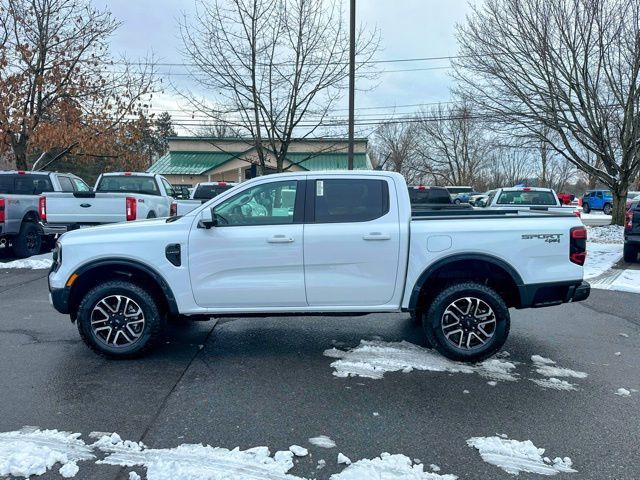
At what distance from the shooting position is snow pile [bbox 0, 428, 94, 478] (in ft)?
9.93

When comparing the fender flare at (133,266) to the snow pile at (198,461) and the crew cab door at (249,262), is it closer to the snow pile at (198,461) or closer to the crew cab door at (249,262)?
the crew cab door at (249,262)

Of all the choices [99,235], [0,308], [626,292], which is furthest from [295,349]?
[626,292]

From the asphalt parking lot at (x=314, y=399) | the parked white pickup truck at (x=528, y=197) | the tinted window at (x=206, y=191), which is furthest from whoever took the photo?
the tinted window at (x=206, y=191)

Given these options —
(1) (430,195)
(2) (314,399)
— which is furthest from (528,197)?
(2) (314,399)

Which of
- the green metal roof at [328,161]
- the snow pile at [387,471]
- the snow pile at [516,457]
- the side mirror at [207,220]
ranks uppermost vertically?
the green metal roof at [328,161]

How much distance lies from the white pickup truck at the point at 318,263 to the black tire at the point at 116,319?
0.5 inches

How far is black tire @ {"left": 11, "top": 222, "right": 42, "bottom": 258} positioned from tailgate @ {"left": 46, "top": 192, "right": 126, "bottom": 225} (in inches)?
90.6

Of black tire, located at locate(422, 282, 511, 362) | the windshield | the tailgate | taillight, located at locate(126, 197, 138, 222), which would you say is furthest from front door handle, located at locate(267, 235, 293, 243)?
the windshield

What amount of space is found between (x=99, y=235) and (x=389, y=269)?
285 centimetres

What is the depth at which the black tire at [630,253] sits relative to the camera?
1123 cm

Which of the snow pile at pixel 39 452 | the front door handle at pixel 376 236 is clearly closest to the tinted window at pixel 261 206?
the front door handle at pixel 376 236

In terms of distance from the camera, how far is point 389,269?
15.7 ft

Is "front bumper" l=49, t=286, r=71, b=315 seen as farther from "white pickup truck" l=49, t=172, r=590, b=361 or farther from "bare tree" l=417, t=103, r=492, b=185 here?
"bare tree" l=417, t=103, r=492, b=185

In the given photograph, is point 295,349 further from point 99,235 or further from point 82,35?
point 82,35
